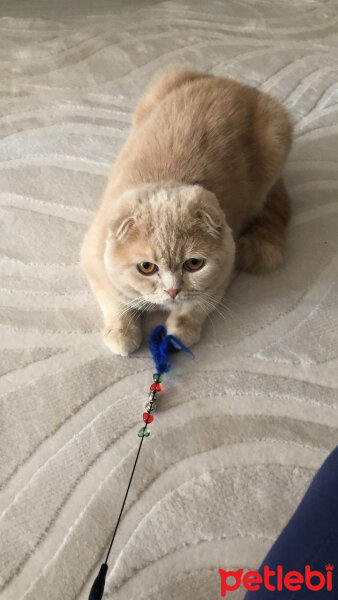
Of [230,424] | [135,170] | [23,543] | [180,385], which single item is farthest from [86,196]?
[23,543]

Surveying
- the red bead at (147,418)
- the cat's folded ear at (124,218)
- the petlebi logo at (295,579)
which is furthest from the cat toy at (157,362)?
the petlebi logo at (295,579)

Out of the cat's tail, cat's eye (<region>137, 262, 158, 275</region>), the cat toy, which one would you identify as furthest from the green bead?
the cat's tail

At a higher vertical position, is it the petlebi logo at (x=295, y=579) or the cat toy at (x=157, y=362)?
the cat toy at (x=157, y=362)

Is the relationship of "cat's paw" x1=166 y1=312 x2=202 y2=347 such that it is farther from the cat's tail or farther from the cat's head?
the cat's tail

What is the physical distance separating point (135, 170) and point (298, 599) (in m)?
0.88

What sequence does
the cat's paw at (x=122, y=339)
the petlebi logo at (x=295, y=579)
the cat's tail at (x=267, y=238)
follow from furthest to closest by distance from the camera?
the cat's tail at (x=267, y=238)
the cat's paw at (x=122, y=339)
the petlebi logo at (x=295, y=579)

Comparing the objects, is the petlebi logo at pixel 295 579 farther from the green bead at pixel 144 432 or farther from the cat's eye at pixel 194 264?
the cat's eye at pixel 194 264

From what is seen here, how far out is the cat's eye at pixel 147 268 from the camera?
3.24 feet

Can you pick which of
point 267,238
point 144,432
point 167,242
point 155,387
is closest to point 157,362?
point 155,387

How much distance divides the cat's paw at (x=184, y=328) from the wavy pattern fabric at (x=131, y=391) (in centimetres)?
4

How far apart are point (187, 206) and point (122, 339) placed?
34 centimetres

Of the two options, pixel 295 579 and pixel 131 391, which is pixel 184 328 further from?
pixel 295 579

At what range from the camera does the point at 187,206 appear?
96 cm

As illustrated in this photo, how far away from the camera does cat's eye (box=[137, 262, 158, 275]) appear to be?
3.24 ft
